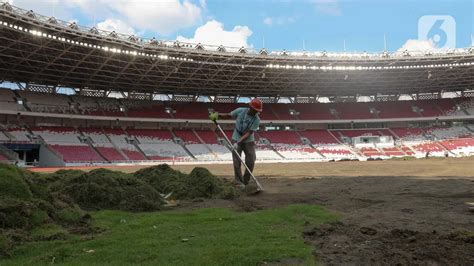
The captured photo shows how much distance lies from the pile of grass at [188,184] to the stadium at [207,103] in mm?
17439

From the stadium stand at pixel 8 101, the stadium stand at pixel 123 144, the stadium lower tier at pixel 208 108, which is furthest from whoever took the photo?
the stadium lower tier at pixel 208 108

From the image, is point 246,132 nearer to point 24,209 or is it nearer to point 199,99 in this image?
point 24,209

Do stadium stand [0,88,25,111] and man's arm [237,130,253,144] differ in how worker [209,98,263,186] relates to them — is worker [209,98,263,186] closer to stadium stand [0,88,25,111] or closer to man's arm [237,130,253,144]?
man's arm [237,130,253,144]

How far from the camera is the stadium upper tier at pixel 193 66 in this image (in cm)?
3562

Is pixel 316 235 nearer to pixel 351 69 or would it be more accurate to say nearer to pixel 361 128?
pixel 351 69

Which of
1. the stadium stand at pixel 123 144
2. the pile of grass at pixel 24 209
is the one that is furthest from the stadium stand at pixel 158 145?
the pile of grass at pixel 24 209

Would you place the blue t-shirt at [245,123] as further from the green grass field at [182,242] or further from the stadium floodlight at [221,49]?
the stadium floodlight at [221,49]

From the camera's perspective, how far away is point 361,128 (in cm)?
6328

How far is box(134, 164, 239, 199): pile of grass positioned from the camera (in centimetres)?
818

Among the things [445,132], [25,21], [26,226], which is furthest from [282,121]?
[26,226]

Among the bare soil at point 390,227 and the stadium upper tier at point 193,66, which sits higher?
the stadium upper tier at point 193,66

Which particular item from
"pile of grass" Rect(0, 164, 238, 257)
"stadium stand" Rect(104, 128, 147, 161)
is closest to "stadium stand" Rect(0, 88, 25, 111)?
"stadium stand" Rect(104, 128, 147, 161)

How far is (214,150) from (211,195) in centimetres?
4412

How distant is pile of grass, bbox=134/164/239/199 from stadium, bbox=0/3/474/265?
1744 cm
